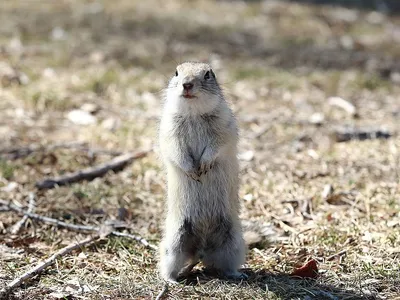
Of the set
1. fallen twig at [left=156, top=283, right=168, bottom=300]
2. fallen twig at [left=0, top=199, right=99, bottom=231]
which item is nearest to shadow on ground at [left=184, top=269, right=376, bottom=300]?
fallen twig at [left=156, top=283, right=168, bottom=300]

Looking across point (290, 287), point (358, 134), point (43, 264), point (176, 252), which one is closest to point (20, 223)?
point (43, 264)

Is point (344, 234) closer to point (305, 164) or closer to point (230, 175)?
point (230, 175)

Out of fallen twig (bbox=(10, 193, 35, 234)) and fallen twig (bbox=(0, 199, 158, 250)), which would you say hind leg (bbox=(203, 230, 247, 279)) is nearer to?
fallen twig (bbox=(0, 199, 158, 250))

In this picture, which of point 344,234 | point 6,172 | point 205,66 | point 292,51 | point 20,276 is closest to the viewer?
point 20,276

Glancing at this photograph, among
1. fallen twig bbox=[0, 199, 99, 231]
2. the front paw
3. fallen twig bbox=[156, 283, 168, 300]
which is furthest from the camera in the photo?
fallen twig bbox=[0, 199, 99, 231]

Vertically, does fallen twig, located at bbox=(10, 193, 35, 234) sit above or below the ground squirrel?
below

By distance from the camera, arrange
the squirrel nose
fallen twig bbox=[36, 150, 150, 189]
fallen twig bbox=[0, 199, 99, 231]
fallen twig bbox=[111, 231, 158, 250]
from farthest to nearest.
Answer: fallen twig bbox=[36, 150, 150, 189], fallen twig bbox=[0, 199, 99, 231], fallen twig bbox=[111, 231, 158, 250], the squirrel nose

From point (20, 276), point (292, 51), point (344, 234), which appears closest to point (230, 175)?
point (344, 234)

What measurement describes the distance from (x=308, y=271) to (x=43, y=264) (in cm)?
130

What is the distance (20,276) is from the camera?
10.6 feet

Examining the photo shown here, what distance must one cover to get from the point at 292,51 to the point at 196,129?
5.05 metres

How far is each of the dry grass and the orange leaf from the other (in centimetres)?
7

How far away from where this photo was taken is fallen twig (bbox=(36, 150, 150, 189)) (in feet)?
14.9

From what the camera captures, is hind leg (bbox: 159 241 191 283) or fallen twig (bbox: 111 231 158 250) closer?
hind leg (bbox: 159 241 191 283)
